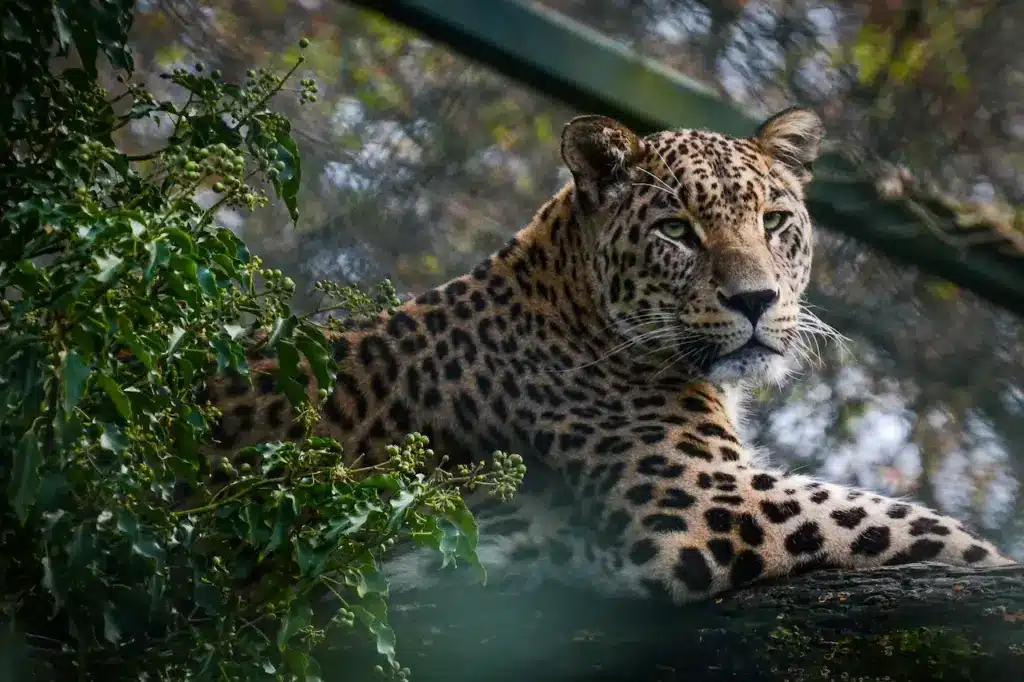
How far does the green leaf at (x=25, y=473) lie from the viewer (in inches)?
115

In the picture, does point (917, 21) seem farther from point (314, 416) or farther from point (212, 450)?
point (314, 416)

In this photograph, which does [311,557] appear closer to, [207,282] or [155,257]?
[207,282]

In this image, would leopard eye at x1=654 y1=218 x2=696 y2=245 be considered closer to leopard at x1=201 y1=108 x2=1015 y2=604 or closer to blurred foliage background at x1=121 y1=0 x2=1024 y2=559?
leopard at x1=201 y1=108 x2=1015 y2=604

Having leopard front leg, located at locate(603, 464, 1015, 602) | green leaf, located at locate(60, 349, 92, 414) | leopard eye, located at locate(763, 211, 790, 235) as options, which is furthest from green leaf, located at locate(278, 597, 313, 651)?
leopard eye, located at locate(763, 211, 790, 235)

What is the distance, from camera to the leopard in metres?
4.89

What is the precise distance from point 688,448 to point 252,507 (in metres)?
2.05

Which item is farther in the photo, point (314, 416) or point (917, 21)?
point (917, 21)

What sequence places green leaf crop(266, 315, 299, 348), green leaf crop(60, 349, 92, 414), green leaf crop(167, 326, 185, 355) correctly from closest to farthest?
green leaf crop(60, 349, 92, 414), green leaf crop(167, 326, 185, 355), green leaf crop(266, 315, 299, 348)

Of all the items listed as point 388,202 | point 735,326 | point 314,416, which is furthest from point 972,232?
point 388,202

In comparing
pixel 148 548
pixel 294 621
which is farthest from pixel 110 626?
pixel 294 621

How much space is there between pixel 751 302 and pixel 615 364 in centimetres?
66

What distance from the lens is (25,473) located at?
2920mm

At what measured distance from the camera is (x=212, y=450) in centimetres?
524

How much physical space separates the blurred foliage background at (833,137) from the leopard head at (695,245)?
2878 mm
